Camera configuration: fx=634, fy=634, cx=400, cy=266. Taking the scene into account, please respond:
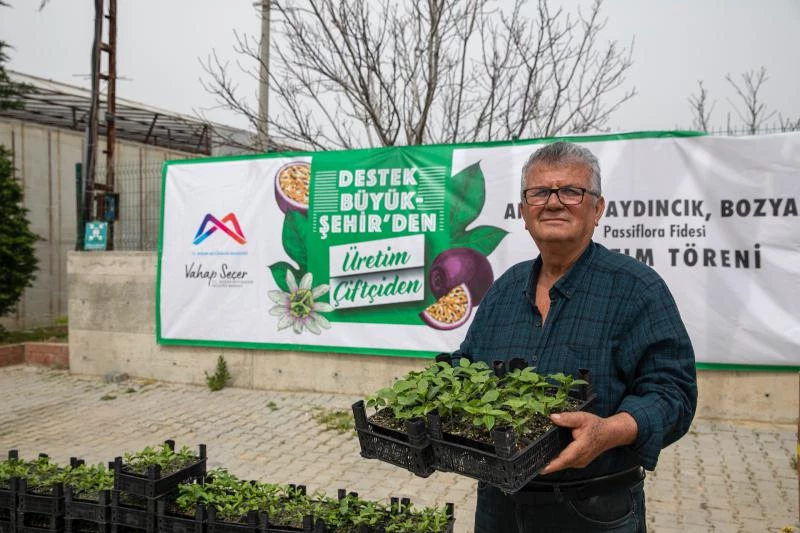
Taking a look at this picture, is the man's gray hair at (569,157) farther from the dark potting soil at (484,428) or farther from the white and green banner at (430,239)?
the white and green banner at (430,239)

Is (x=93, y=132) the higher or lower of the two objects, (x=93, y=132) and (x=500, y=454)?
the higher

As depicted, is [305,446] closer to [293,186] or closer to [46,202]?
[293,186]

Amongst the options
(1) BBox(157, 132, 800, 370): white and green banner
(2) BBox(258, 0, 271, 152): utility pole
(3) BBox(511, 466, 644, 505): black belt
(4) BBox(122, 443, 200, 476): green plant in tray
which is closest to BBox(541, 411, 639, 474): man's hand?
(3) BBox(511, 466, 644, 505): black belt

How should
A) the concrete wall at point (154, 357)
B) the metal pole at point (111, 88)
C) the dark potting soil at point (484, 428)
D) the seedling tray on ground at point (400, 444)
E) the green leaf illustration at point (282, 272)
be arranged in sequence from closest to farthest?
1. the dark potting soil at point (484, 428)
2. the seedling tray on ground at point (400, 444)
3. the concrete wall at point (154, 357)
4. the green leaf illustration at point (282, 272)
5. the metal pole at point (111, 88)

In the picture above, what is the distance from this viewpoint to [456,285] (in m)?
7.18

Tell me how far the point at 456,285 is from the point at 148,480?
457 cm

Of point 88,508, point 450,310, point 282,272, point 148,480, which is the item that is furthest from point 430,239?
point 88,508

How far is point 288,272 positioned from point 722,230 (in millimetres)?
4905

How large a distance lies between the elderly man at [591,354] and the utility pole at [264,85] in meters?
8.34

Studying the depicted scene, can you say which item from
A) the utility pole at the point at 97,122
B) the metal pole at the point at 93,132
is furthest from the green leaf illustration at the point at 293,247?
the metal pole at the point at 93,132

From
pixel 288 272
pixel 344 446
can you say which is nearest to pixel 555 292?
pixel 344 446

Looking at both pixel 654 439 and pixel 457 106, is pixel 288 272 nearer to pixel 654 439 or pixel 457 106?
pixel 457 106

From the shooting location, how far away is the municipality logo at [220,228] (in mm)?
8227

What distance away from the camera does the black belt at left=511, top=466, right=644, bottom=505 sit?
203 centimetres
